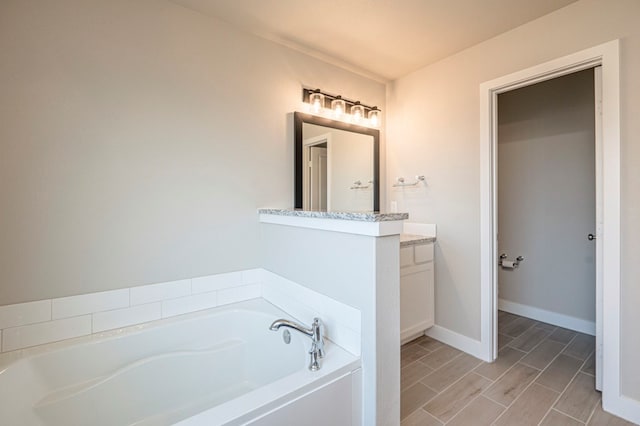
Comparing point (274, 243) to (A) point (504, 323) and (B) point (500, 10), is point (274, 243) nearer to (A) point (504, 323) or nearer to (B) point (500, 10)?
(B) point (500, 10)

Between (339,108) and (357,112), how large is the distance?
8.6 inches

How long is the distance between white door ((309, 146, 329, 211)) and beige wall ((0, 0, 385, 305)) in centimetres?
28

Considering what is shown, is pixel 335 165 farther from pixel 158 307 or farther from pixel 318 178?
pixel 158 307

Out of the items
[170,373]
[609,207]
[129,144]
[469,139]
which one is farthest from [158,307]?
[609,207]

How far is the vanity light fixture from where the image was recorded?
7.89ft

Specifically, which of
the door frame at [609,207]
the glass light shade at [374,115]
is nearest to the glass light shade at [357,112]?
the glass light shade at [374,115]

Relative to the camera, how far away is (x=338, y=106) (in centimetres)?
255

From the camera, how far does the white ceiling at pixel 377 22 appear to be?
1.83 meters

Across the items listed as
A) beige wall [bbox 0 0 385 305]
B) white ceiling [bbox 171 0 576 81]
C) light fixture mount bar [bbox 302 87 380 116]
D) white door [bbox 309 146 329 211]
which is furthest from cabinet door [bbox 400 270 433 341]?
white ceiling [bbox 171 0 576 81]

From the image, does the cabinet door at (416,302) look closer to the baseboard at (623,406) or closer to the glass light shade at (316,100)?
the baseboard at (623,406)

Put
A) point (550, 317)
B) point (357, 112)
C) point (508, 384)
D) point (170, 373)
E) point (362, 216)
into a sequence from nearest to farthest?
point (362, 216), point (170, 373), point (508, 384), point (357, 112), point (550, 317)

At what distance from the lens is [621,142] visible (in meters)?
1.65

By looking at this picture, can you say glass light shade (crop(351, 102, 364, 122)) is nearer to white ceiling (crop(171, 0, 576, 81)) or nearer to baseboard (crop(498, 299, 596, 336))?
white ceiling (crop(171, 0, 576, 81))

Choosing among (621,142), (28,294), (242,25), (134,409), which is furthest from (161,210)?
(621,142)
